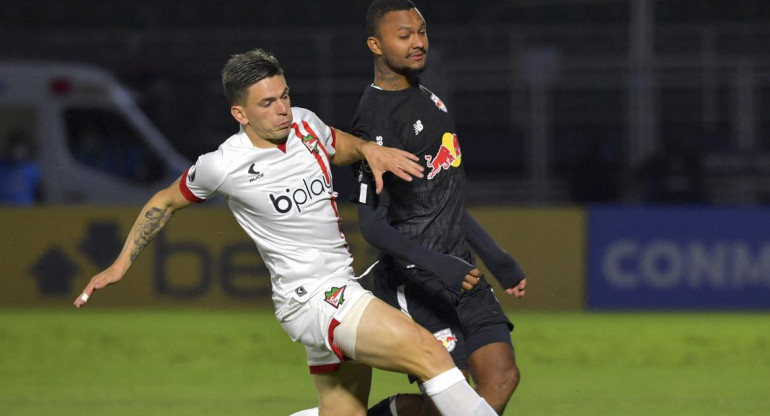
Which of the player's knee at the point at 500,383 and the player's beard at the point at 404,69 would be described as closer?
the player's knee at the point at 500,383

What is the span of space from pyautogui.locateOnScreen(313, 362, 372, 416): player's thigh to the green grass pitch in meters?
2.50

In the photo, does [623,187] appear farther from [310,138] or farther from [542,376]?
[310,138]

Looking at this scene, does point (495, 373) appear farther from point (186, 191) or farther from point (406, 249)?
point (186, 191)

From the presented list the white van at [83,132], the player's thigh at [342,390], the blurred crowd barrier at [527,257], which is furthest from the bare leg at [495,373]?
the white van at [83,132]

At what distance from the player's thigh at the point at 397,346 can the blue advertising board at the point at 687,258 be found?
9894mm

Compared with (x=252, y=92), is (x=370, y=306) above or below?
below

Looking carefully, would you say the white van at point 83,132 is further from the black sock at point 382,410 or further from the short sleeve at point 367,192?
the short sleeve at point 367,192

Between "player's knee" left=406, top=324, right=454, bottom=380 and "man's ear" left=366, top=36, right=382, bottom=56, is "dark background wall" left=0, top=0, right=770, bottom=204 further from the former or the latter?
"player's knee" left=406, top=324, right=454, bottom=380

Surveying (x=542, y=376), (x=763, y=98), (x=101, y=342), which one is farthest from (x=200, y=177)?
(x=763, y=98)

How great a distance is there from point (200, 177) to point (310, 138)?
1.63 ft

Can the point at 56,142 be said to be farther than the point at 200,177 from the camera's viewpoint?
Yes

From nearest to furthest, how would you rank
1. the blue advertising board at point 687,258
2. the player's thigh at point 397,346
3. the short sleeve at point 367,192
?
1. the player's thigh at point 397,346
2. the short sleeve at point 367,192
3. the blue advertising board at point 687,258

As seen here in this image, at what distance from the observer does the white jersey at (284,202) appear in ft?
17.0

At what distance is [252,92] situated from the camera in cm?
519
